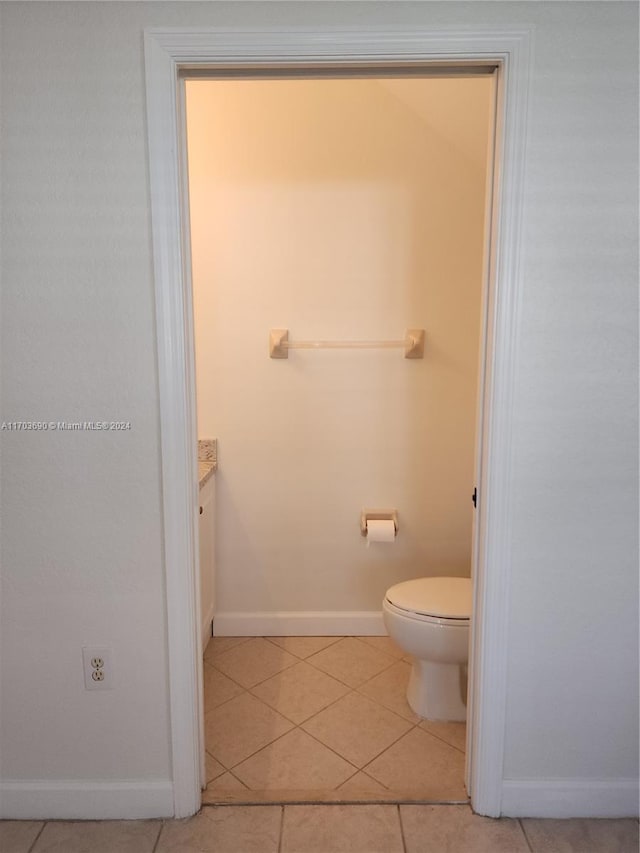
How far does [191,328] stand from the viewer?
5.40 feet

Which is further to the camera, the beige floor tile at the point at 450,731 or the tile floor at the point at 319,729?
the beige floor tile at the point at 450,731

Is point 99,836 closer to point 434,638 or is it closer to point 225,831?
point 225,831

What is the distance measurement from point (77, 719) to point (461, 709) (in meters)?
1.29

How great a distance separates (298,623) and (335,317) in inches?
53.7

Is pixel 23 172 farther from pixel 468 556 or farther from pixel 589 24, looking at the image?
pixel 468 556

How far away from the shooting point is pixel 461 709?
222 centimetres

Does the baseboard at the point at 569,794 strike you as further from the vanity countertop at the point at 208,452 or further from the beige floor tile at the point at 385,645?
the vanity countertop at the point at 208,452

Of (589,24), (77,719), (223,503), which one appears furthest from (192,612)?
(589,24)

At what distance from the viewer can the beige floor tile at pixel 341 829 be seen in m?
1.66

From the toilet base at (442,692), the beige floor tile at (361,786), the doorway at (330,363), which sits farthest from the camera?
the doorway at (330,363)

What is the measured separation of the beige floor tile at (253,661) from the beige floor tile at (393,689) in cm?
36

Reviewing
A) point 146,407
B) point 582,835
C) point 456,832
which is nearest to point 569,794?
point 582,835

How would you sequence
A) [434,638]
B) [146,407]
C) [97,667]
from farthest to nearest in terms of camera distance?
[434,638] < [97,667] < [146,407]

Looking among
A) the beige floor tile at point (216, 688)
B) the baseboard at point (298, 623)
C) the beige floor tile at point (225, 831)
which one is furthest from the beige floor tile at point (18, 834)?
the baseboard at point (298, 623)
